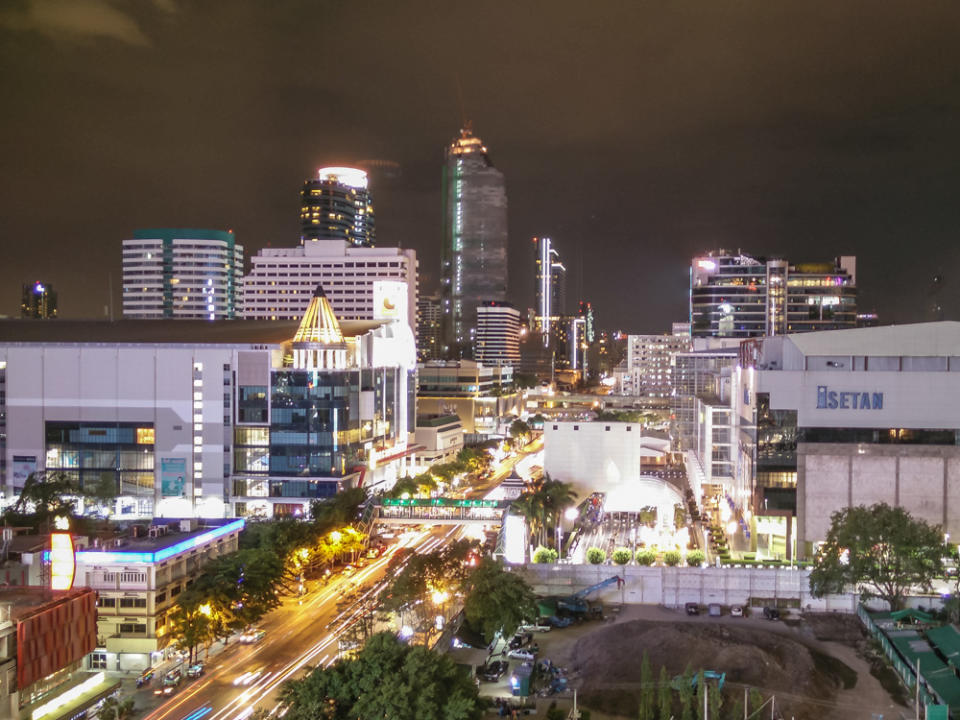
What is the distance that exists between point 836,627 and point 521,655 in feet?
46.5

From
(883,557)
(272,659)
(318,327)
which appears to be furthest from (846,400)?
(318,327)

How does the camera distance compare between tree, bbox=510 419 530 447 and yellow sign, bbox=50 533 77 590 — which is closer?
yellow sign, bbox=50 533 77 590

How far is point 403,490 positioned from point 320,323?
1355 centimetres

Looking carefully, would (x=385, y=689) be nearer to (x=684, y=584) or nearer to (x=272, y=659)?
(x=272, y=659)

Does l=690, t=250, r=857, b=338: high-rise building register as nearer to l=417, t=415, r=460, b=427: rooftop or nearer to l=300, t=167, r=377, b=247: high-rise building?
l=417, t=415, r=460, b=427: rooftop

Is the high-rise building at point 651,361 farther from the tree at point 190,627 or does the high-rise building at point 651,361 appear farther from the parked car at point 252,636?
the tree at point 190,627

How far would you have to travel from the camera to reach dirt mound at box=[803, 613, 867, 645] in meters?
34.8

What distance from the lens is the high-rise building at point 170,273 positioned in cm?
13225

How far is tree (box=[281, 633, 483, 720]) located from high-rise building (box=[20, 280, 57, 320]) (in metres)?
146

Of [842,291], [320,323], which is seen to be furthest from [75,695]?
[842,291]

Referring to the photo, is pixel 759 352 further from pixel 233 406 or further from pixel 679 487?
pixel 233 406

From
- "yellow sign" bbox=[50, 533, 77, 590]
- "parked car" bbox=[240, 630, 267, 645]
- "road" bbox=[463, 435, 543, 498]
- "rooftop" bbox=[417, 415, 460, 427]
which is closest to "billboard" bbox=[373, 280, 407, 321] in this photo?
"rooftop" bbox=[417, 415, 460, 427]

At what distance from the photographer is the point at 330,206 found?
5758 inches

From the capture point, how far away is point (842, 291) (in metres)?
110
